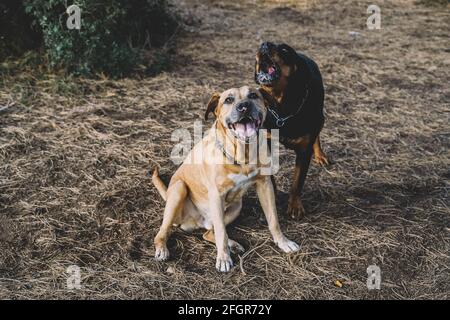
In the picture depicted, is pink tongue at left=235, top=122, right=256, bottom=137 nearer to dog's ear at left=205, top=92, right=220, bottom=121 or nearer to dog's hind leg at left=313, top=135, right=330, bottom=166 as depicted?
dog's ear at left=205, top=92, right=220, bottom=121

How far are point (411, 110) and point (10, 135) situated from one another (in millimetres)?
4420

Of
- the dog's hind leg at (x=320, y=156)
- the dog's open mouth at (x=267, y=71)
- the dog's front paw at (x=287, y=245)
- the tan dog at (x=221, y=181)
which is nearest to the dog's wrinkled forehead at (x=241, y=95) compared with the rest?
the tan dog at (x=221, y=181)

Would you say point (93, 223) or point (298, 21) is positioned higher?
point (298, 21)

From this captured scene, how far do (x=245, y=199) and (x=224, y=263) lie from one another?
893 millimetres

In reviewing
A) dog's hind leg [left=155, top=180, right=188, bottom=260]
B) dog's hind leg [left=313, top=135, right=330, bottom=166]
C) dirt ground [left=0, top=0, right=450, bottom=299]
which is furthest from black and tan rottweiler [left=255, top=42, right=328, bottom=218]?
dog's hind leg [left=155, top=180, right=188, bottom=260]

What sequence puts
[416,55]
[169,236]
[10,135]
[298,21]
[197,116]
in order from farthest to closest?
[298,21] → [416,55] → [197,116] → [10,135] → [169,236]

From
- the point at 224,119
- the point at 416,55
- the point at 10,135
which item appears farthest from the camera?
the point at 416,55

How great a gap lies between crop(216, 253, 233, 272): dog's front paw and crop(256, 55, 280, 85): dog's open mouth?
1302mm

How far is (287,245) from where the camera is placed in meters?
3.42

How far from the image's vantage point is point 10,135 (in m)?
4.75

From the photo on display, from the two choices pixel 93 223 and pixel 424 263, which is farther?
pixel 93 223

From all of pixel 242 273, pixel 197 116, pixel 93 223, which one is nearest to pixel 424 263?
pixel 242 273

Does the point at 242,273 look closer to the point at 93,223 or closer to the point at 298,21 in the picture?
the point at 93,223
